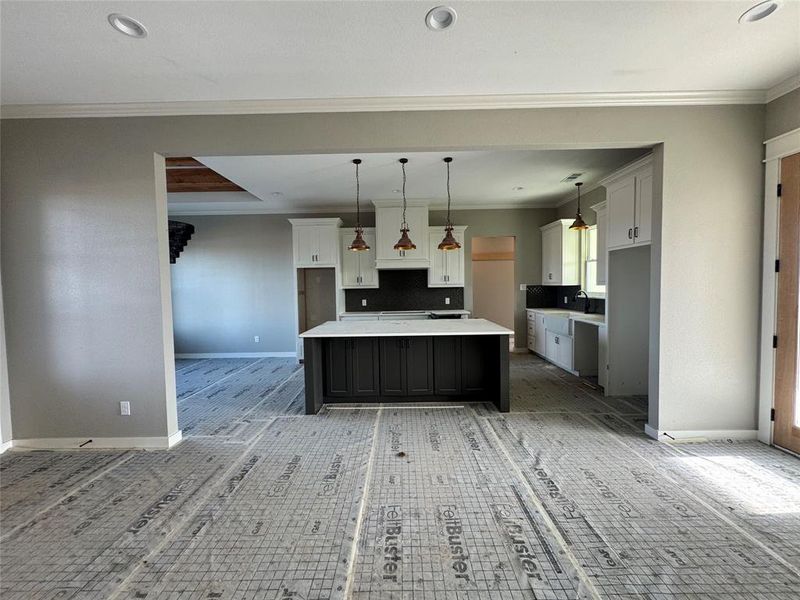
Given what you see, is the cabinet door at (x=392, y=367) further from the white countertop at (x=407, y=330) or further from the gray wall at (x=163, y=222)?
the gray wall at (x=163, y=222)

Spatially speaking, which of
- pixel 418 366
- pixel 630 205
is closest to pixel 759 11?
pixel 630 205

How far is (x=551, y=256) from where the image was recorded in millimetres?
6148

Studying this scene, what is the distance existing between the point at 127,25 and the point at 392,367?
11.1ft

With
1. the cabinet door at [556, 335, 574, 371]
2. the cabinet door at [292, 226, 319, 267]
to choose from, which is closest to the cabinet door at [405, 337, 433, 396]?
the cabinet door at [556, 335, 574, 371]

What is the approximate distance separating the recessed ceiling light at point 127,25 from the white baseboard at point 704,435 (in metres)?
4.66

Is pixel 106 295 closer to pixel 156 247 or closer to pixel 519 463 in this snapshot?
pixel 156 247

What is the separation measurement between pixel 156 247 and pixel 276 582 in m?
2.66

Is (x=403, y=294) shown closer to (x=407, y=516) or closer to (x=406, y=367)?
(x=406, y=367)

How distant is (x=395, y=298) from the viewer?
265 inches

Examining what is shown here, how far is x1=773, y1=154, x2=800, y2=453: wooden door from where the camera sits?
8.71 ft

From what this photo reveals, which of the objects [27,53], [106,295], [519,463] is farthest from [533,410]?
[27,53]

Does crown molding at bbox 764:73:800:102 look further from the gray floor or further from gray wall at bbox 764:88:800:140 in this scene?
the gray floor

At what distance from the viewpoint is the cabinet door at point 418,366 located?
13.0 ft

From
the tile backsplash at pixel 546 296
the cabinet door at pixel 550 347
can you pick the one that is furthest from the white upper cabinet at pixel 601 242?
the tile backsplash at pixel 546 296
